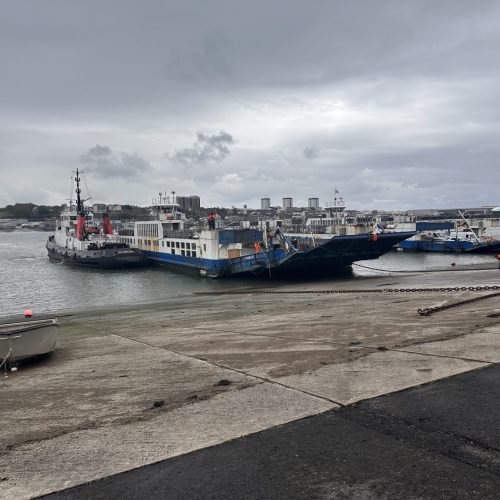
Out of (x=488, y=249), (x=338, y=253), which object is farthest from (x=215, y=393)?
(x=488, y=249)

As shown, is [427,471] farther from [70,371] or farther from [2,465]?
[70,371]

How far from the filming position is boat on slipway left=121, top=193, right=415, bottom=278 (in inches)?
1313


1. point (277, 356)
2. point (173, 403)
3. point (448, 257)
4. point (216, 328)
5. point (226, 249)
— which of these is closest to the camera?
point (173, 403)

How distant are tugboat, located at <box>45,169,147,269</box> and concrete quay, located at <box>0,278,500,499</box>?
128 ft

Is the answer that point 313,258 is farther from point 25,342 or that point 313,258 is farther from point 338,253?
point 25,342

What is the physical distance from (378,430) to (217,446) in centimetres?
168

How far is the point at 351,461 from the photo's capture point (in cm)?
433

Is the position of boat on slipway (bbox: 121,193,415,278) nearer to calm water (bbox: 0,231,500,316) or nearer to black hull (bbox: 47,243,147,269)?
calm water (bbox: 0,231,500,316)

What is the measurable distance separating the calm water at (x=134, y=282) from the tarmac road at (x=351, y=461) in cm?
2241

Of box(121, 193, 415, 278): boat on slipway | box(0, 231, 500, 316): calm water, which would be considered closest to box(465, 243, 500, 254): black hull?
box(0, 231, 500, 316): calm water

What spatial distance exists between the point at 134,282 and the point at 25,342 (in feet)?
104

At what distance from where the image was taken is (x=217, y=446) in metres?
4.80

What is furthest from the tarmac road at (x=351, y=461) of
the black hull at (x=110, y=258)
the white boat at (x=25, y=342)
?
the black hull at (x=110, y=258)

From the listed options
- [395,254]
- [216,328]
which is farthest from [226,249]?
[395,254]
